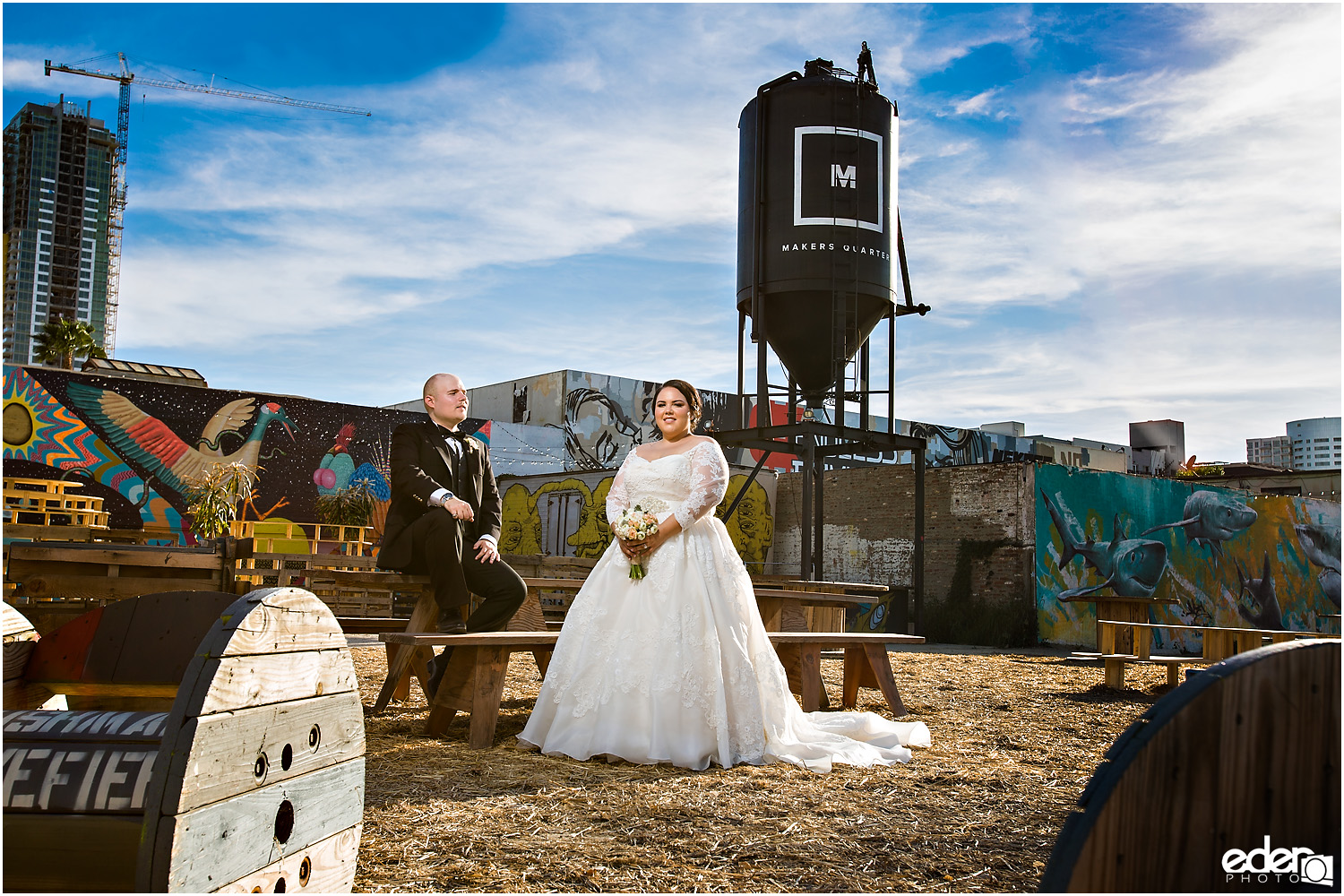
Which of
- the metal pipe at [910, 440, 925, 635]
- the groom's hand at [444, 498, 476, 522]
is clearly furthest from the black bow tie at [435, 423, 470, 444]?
the metal pipe at [910, 440, 925, 635]

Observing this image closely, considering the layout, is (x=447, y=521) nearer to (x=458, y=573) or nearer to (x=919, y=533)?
(x=458, y=573)

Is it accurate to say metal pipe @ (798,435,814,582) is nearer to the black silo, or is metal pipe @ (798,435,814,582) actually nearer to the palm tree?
the black silo

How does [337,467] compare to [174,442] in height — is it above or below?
below

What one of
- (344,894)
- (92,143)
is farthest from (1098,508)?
(92,143)

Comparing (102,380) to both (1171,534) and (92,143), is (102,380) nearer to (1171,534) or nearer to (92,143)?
(1171,534)

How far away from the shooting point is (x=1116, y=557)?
16.4 m

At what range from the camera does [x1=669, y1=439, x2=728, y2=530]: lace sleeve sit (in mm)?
5055

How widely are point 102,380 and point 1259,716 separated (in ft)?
73.1

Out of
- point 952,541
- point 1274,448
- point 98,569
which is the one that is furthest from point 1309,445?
point 98,569

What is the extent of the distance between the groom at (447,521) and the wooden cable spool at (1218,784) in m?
4.58

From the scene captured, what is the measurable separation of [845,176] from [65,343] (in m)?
37.3

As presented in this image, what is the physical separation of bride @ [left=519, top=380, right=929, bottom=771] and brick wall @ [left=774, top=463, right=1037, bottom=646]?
10311 millimetres

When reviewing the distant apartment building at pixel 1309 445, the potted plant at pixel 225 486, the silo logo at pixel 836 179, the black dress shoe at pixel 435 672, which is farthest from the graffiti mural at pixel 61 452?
the distant apartment building at pixel 1309 445

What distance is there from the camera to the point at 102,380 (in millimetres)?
19797
